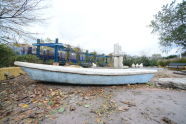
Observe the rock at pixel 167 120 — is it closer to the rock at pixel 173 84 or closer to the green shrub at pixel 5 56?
the rock at pixel 173 84

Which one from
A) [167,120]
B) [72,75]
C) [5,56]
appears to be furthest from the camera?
[5,56]

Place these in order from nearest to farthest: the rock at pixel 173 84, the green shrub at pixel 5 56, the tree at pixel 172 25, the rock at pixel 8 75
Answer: the rock at pixel 173 84 → the green shrub at pixel 5 56 → the rock at pixel 8 75 → the tree at pixel 172 25

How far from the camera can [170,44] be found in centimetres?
926

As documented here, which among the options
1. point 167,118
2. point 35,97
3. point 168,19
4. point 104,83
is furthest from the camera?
point 168,19

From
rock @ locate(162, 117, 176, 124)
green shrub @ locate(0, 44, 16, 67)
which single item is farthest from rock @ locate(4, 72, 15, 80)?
rock @ locate(162, 117, 176, 124)

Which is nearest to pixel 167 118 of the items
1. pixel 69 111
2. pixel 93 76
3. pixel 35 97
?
pixel 69 111

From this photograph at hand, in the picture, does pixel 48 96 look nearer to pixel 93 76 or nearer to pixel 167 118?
pixel 93 76

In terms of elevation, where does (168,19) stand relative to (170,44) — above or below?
above

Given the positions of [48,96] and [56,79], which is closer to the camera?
[48,96]

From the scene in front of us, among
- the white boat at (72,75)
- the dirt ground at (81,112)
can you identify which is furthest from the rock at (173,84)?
the dirt ground at (81,112)

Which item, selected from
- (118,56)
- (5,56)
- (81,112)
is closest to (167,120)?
(81,112)

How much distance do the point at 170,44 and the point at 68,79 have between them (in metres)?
10.9

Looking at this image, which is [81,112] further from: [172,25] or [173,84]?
[172,25]

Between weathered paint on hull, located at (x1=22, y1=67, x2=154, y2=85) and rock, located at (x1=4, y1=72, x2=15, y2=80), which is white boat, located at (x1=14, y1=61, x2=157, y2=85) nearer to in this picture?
weathered paint on hull, located at (x1=22, y1=67, x2=154, y2=85)
